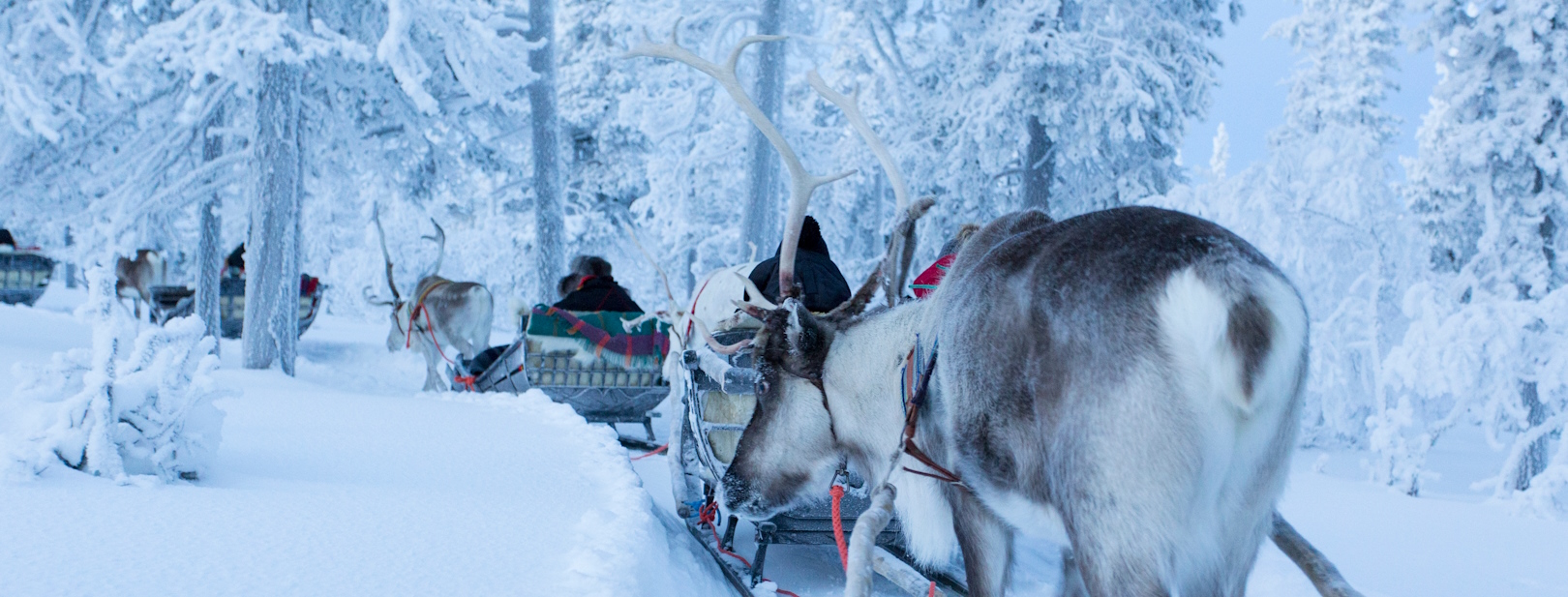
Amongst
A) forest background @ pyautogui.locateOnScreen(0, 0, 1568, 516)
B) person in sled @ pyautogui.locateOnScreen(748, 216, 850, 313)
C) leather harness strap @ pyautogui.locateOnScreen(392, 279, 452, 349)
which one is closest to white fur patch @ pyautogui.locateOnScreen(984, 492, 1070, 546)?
person in sled @ pyautogui.locateOnScreen(748, 216, 850, 313)

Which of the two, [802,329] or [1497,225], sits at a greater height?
[1497,225]

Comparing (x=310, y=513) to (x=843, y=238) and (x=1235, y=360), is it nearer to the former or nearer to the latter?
(x=1235, y=360)

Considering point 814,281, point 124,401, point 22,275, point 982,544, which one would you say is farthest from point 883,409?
point 22,275

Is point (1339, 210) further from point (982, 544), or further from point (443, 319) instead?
point (982, 544)

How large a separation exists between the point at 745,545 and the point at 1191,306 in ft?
13.5

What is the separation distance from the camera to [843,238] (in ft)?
84.1

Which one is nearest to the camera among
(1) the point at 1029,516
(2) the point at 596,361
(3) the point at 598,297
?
(1) the point at 1029,516

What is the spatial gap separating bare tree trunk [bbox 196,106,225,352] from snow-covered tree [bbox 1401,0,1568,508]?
14140 millimetres

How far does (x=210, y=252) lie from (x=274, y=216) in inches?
92.4

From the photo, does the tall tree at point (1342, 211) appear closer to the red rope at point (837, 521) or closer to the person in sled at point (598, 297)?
the person in sled at point (598, 297)

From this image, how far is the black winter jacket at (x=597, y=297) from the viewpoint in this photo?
32.0ft

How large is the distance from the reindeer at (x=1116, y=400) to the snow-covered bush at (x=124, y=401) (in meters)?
3.06

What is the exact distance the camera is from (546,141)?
1576 cm

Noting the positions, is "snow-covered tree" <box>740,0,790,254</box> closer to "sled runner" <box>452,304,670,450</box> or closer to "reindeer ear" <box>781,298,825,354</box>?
"sled runner" <box>452,304,670,450</box>
